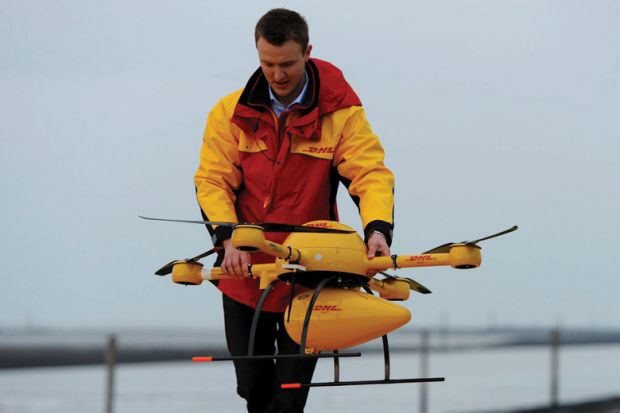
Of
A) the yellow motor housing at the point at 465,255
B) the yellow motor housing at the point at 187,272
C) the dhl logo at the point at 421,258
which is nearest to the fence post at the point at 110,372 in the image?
the yellow motor housing at the point at 187,272

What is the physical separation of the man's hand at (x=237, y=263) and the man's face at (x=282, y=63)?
65 centimetres

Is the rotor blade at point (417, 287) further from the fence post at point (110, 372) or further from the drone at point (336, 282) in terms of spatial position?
the fence post at point (110, 372)

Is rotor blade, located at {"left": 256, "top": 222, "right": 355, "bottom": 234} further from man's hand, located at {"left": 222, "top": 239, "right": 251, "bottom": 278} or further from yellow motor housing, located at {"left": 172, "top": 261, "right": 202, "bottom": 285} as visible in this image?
yellow motor housing, located at {"left": 172, "top": 261, "right": 202, "bottom": 285}

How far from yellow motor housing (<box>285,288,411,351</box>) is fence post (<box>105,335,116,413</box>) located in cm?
640

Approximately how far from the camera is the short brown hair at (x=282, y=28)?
416 centimetres

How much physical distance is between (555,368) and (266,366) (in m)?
10.4

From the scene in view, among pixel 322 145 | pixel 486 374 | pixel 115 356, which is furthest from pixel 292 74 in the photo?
pixel 486 374

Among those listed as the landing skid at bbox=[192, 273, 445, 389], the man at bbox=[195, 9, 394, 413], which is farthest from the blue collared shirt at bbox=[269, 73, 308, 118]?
the landing skid at bbox=[192, 273, 445, 389]

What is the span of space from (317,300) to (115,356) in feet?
21.1

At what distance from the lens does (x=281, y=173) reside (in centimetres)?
453

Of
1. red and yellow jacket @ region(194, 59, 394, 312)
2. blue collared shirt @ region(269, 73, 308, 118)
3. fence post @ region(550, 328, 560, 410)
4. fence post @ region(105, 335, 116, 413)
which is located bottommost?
fence post @ region(550, 328, 560, 410)

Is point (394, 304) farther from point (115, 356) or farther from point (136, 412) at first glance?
point (136, 412)

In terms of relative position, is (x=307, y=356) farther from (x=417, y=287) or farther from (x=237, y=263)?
(x=417, y=287)

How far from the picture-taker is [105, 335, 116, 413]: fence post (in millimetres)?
10133
